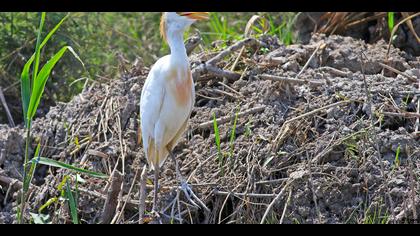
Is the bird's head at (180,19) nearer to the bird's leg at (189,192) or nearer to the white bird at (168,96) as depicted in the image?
the white bird at (168,96)

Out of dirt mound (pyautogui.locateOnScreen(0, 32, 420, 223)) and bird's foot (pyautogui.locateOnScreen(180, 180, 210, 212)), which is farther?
bird's foot (pyautogui.locateOnScreen(180, 180, 210, 212))

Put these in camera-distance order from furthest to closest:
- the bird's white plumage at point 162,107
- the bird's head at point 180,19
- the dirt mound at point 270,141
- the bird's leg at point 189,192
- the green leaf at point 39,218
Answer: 1. the bird's white plumage at point 162,107
2. the bird's head at point 180,19
3. the bird's leg at point 189,192
4. the dirt mound at point 270,141
5. the green leaf at point 39,218

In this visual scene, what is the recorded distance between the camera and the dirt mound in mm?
4988

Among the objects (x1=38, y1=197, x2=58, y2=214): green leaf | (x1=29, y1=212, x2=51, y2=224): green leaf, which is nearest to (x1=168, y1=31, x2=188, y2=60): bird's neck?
(x1=38, y1=197, x2=58, y2=214): green leaf

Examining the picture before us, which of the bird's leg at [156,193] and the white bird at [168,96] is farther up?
the white bird at [168,96]

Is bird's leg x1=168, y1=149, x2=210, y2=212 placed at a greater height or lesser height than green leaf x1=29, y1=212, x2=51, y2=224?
lesser

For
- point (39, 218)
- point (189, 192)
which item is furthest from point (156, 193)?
point (39, 218)

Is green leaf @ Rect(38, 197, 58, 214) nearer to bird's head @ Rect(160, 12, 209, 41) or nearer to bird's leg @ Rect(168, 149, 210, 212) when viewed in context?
bird's leg @ Rect(168, 149, 210, 212)

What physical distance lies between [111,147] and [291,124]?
3.61 feet

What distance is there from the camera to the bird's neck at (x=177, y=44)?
525 centimetres

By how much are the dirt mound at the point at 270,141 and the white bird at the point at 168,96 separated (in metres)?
0.21

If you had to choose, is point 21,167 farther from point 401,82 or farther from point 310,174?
point 401,82

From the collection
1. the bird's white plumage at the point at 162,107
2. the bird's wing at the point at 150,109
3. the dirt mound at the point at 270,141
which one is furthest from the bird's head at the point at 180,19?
the dirt mound at the point at 270,141
